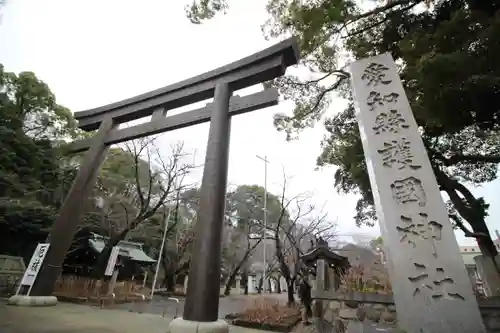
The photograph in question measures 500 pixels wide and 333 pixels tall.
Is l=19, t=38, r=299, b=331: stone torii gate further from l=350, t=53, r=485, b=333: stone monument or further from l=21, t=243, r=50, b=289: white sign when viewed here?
l=350, t=53, r=485, b=333: stone monument

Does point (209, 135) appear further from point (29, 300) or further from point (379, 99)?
point (29, 300)

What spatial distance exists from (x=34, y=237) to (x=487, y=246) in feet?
60.2

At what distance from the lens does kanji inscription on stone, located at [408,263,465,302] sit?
3.01m

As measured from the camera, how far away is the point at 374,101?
455 centimetres

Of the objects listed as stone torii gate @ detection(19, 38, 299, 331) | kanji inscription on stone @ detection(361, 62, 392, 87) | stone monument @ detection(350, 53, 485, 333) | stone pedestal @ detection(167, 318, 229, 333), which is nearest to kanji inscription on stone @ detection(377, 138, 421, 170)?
stone monument @ detection(350, 53, 485, 333)

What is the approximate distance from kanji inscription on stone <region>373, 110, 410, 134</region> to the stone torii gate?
1.84m

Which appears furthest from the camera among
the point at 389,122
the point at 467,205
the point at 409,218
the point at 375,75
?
the point at 467,205

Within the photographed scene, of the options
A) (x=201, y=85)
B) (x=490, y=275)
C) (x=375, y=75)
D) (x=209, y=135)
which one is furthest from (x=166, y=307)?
(x=375, y=75)

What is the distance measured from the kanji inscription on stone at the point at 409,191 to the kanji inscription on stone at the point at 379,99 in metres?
1.35

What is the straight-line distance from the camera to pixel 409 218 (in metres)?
3.52

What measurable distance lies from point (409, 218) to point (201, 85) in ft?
16.3

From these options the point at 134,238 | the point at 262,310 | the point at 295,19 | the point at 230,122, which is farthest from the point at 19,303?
the point at 134,238

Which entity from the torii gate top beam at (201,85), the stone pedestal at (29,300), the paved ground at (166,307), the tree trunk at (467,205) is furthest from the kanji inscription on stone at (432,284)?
the paved ground at (166,307)

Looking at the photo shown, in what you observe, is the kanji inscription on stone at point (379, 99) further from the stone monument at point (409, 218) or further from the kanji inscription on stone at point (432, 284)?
the kanji inscription on stone at point (432, 284)
